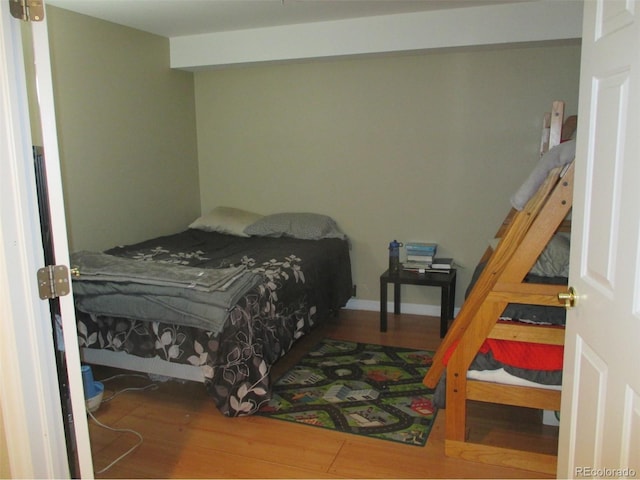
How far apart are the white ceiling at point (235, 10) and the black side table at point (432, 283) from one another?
6.13 feet

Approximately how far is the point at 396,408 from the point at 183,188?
9.19 ft

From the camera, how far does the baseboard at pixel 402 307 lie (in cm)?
425

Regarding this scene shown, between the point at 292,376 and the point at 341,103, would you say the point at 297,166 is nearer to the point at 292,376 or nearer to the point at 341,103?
the point at 341,103

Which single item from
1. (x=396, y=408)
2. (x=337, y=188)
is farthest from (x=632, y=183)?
(x=337, y=188)

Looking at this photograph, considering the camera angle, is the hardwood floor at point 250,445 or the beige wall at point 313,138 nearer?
the hardwood floor at point 250,445

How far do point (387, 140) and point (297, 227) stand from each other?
39.4 inches

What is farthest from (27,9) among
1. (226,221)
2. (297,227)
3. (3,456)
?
(226,221)

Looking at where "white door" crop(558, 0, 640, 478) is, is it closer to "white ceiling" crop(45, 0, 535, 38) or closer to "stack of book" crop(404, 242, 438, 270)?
"white ceiling" crop(45, 0, 535, 38)

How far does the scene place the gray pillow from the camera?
13.7 ft

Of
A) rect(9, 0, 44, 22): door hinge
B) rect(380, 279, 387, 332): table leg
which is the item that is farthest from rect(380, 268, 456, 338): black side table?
rect(9, 0, 44, 22): door hinge

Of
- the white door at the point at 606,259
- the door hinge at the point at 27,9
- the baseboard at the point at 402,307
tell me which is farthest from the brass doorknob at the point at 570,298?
the baseboard at the point at 402,307

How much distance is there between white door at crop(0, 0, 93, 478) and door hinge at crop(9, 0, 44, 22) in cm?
2

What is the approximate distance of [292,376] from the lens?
3119 mm

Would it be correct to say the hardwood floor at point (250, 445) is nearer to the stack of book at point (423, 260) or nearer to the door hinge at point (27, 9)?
the stack of book at point (423, 260)
